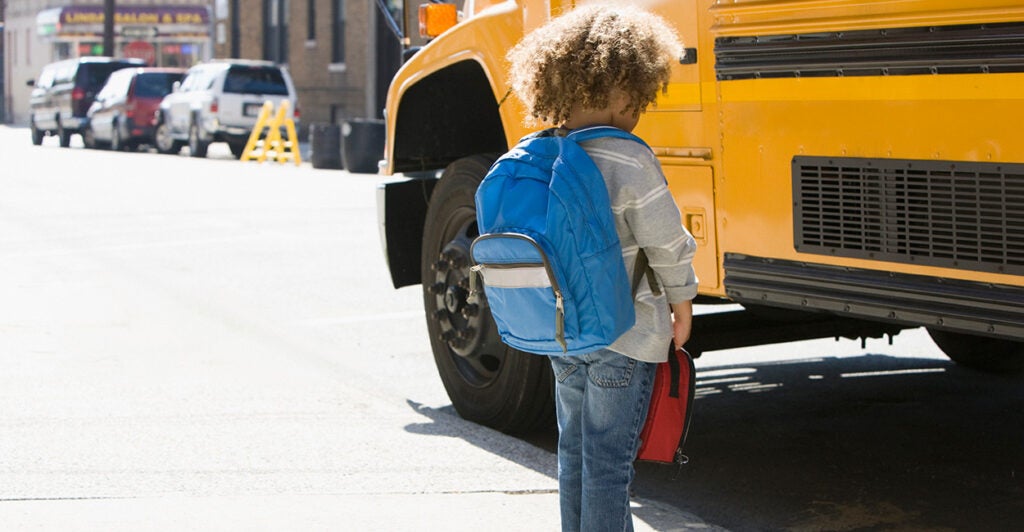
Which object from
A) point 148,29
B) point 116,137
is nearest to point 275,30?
point 116,137

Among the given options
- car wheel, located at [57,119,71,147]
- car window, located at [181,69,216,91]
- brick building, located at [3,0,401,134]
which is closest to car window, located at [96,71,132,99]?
car wheel, located at [57,119,71,147]

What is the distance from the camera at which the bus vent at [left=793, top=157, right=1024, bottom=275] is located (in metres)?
3.93

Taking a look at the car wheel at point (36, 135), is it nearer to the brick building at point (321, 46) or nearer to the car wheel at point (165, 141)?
the brick building at point (321, 46)

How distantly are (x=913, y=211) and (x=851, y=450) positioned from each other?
1773 millimetres

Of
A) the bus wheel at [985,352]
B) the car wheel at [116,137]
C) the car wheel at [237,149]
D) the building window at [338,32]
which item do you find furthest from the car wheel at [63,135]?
the bus wheel at [985,352]

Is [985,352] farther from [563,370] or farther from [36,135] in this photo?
[36,135]

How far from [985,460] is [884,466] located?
1.25 ft

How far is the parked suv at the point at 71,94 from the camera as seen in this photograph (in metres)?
37.1

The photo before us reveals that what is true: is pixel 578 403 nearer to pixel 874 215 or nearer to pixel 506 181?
pixel 506 181

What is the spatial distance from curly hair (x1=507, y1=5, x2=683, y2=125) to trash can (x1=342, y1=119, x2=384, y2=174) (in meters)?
20.8

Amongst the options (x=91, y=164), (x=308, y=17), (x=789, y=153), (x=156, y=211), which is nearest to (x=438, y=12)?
(x=789, y=153)

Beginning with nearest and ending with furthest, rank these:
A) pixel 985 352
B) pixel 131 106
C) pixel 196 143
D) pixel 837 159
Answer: pixel 837 159, pixel 985 352, pixel 196 143, pixel 131 106

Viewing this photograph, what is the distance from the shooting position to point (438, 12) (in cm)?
644

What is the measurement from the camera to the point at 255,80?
1188 inches
